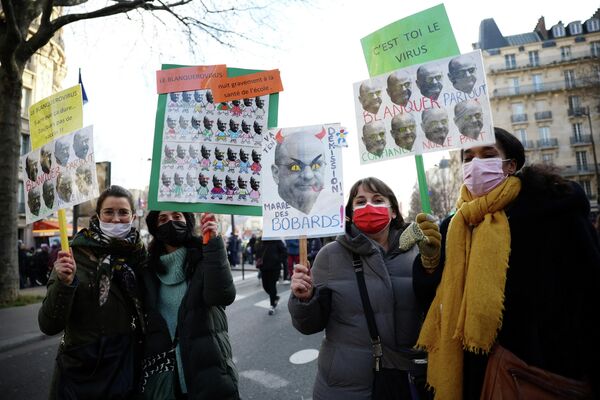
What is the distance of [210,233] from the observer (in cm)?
256

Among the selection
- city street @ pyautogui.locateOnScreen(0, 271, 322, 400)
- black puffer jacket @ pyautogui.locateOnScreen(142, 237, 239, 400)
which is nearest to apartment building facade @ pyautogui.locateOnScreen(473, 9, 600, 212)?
city street @ pyautogui.locateOnScreen(0, 271, 322, 400)

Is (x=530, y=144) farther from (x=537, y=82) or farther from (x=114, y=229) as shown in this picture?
(x=114, y=229)

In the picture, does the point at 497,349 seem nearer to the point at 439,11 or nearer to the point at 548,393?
the point at 548,393

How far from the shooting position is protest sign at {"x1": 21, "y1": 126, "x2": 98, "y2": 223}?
279 cm

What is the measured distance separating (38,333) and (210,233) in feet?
21.3

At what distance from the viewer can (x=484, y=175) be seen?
2045 millimetres

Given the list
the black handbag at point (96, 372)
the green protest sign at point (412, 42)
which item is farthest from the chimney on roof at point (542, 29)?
the black handbag at point (96, 372)

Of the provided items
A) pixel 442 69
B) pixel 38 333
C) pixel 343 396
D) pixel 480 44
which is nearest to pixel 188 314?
pixel 343 396

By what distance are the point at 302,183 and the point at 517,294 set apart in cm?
130

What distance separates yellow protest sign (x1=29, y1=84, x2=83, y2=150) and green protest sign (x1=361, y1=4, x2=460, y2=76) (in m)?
2.07

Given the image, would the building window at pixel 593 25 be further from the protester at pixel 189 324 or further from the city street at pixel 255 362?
the protester at pixel 189 324

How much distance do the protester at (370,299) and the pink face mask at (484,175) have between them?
304 mm

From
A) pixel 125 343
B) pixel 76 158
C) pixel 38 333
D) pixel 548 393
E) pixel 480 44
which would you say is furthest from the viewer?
pixel 480 44

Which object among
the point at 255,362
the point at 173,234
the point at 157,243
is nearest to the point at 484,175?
the point at 173,234
